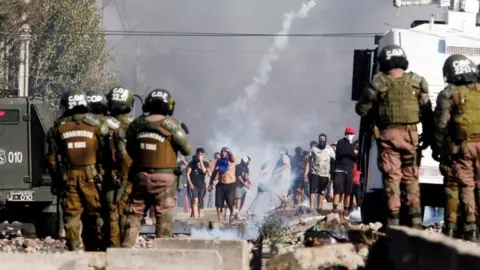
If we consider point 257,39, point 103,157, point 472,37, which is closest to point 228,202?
point 472,37

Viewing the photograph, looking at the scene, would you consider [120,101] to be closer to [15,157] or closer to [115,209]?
[115,209]

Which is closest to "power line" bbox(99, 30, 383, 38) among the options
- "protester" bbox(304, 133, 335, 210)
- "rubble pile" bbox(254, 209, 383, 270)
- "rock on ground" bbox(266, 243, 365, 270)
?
"protester" bbox(304, 133, 335, 210)

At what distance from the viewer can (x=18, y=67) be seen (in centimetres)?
4212

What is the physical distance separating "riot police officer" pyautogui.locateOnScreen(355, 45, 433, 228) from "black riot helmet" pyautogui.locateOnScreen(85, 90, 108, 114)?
121 inches

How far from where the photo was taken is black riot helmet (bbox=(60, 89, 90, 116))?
13.1 m

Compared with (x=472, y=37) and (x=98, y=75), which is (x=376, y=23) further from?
(x=472, y=37)

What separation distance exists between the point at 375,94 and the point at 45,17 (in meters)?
34.7

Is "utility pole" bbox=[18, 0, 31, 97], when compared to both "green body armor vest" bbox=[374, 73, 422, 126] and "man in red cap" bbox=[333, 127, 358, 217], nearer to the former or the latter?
"man in red cap" bbox=[333, 127, 358, 217]

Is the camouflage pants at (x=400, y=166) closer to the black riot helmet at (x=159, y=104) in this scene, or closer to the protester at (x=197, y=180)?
the black riot helmet at (x=159, y=104)

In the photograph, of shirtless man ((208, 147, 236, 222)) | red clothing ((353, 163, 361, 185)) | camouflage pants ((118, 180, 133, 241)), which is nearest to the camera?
camouflage pants ((118, 180, 133, 241))

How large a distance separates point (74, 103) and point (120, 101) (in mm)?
1133

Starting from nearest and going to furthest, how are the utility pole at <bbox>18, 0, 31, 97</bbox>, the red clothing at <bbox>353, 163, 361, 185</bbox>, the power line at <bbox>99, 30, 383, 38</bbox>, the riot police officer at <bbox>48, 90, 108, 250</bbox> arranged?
1. the riot police officer at <bbox>48, 90, 108, 250</bbox>
2. the red clothing at <bbox>353, 163, 361, 185</bbox>
3. the utility pole at <bbox>18, 0, 31, 97</bbox>
4. the power line at <bbox>99, 30, 383, 38</bbox>

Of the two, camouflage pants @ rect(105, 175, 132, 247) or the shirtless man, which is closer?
camouflage pants @ rect(105, 175, 132, 247)

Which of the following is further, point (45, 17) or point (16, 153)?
point (45, 17)
